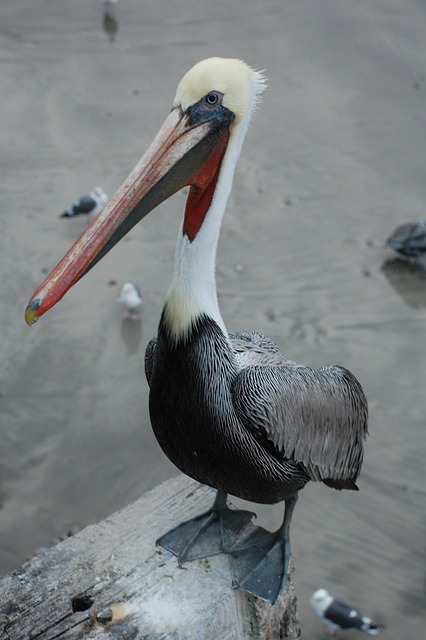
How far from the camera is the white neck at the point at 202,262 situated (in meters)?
2.68

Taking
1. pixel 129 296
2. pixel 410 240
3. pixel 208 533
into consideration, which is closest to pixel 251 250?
pixel 410 240

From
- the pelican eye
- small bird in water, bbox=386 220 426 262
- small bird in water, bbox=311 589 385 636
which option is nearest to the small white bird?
small bird in water, bbox=386 220 426 262

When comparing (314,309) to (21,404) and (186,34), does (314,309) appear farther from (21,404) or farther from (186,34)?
(186,34)

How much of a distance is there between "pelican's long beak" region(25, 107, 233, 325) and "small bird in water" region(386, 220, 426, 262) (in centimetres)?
401

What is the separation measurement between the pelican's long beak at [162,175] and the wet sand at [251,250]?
2.52 meters

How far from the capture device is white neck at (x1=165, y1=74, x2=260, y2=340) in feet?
8.78

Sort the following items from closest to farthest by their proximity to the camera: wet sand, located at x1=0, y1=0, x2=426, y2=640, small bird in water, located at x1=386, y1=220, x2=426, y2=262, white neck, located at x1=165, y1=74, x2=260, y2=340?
white neck, located at x1=165, y1=74, x2=260, y2=340 < wet sand, located at x1=0, y1=0, x2=426, y2=640 < small bird in water, located at x1=386, y1=220, x2=426, y2=262

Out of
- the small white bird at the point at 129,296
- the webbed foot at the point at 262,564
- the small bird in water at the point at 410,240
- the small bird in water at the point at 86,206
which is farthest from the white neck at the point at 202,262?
the small bird in water at the point at 410,240

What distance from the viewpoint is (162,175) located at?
255 cm

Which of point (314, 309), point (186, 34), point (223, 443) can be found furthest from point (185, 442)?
point (186, 34)

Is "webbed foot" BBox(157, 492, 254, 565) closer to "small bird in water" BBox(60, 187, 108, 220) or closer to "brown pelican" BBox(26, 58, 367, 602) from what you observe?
"brown pelican" BBox(26, 58, 367, 602)

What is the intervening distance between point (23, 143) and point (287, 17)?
343 centimetres

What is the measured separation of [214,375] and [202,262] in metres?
0.36

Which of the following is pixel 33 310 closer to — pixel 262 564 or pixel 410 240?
pixel 262 564
